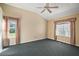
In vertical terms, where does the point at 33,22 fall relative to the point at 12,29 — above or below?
above

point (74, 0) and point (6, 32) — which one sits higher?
point (74, 0)

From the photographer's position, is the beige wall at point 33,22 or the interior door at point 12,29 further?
the beige wall at point 33,22

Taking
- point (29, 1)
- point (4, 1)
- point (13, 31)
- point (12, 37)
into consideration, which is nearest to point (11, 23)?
point (13, 31)

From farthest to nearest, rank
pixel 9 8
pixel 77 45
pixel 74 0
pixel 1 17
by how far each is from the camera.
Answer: pixel 77 45, pixel 9 8, pixel 1 17, pixel 74 0

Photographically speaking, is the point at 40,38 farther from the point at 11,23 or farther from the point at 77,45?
the point at 77,45

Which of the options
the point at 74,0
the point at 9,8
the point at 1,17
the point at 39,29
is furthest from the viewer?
the point at 39,29

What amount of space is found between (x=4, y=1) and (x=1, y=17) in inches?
18.6

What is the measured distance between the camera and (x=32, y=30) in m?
3.23

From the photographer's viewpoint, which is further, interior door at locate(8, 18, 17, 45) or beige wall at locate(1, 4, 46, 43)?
beige wall at locate(1, 4, 46, 43)

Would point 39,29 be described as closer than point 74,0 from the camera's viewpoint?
No

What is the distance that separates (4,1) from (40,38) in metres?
1.60

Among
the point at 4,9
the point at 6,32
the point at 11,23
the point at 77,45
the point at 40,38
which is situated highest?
the point at 4,9

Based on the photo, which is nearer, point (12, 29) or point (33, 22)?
point (12, 29)

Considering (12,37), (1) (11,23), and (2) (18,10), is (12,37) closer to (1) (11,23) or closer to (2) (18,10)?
(1) (11,23)
